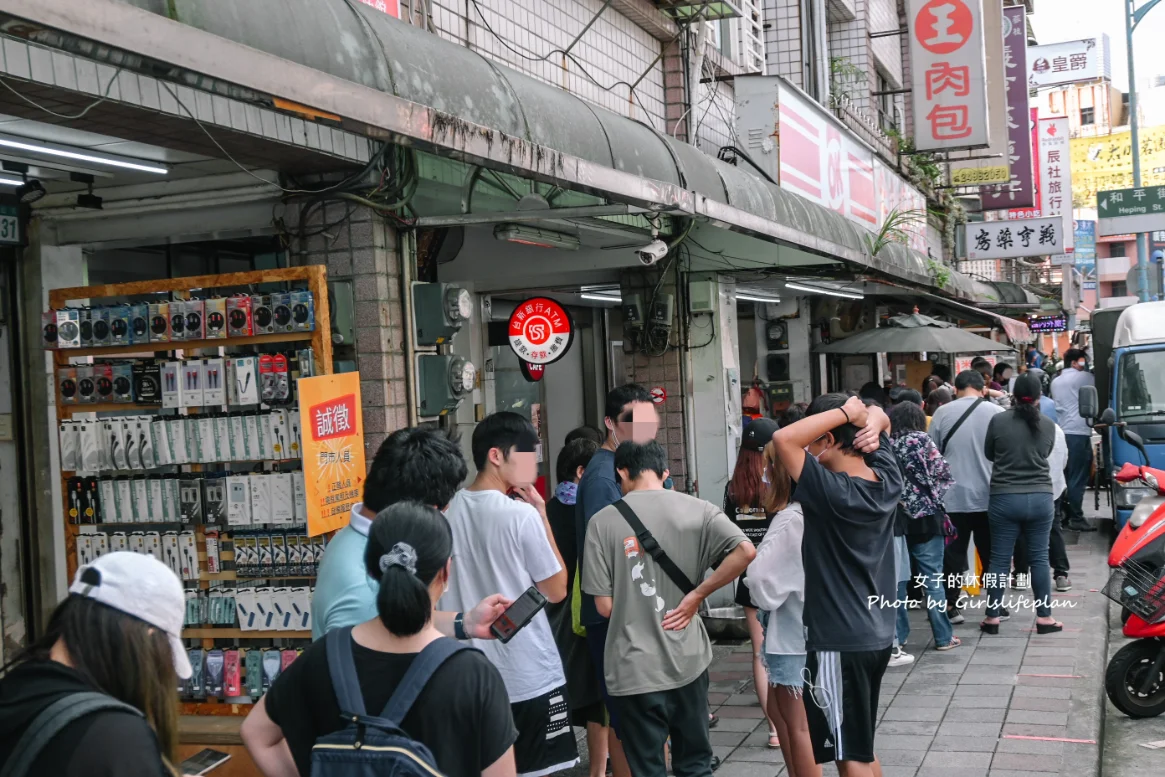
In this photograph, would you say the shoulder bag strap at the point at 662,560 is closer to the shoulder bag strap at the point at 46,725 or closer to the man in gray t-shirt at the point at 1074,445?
the shoulder bag strap at the point at 46,725

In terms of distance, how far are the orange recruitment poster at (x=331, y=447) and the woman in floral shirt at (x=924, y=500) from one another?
4161mm

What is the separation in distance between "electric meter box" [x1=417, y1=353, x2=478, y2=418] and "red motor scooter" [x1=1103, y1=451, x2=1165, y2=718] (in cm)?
423

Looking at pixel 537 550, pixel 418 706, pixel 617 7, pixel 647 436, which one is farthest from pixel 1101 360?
pixel 418 706

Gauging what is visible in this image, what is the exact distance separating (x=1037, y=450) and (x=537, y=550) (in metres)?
5.60

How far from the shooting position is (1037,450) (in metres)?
8.54

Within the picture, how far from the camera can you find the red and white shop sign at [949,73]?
1559cm

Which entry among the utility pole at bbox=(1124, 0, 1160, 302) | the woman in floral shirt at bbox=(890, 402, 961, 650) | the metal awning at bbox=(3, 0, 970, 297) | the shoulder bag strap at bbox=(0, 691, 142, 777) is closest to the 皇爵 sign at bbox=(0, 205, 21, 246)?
the metal awning at bbox=(3, 0, 970, 297)

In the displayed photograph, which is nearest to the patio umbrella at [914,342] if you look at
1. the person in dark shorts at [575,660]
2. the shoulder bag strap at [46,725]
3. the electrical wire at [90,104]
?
the person in dark shorts at [575,660]

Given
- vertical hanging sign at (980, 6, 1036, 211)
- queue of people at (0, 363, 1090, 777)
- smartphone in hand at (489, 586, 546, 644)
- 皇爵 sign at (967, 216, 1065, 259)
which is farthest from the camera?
皇爵 sign at (967, 216, 1065, 259)

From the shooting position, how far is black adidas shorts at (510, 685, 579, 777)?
4.38 meters

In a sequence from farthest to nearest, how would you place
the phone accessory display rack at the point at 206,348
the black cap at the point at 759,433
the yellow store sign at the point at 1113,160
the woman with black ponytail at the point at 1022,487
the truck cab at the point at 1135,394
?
the yellow store sign at the point at 1113,160 → the truck cab at the point at 1135,394 → the woman with black ponytail at the point at 1022,487 → the black cap at the point at 759,433 → the phone accessory display rack at the point at 206,348

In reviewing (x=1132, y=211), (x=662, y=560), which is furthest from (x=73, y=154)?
(x=1132, y=211)

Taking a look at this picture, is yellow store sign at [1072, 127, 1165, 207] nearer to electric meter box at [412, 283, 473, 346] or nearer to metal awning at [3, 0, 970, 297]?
metal awning at [3, 0, 970, 297]

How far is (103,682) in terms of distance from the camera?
220cm
